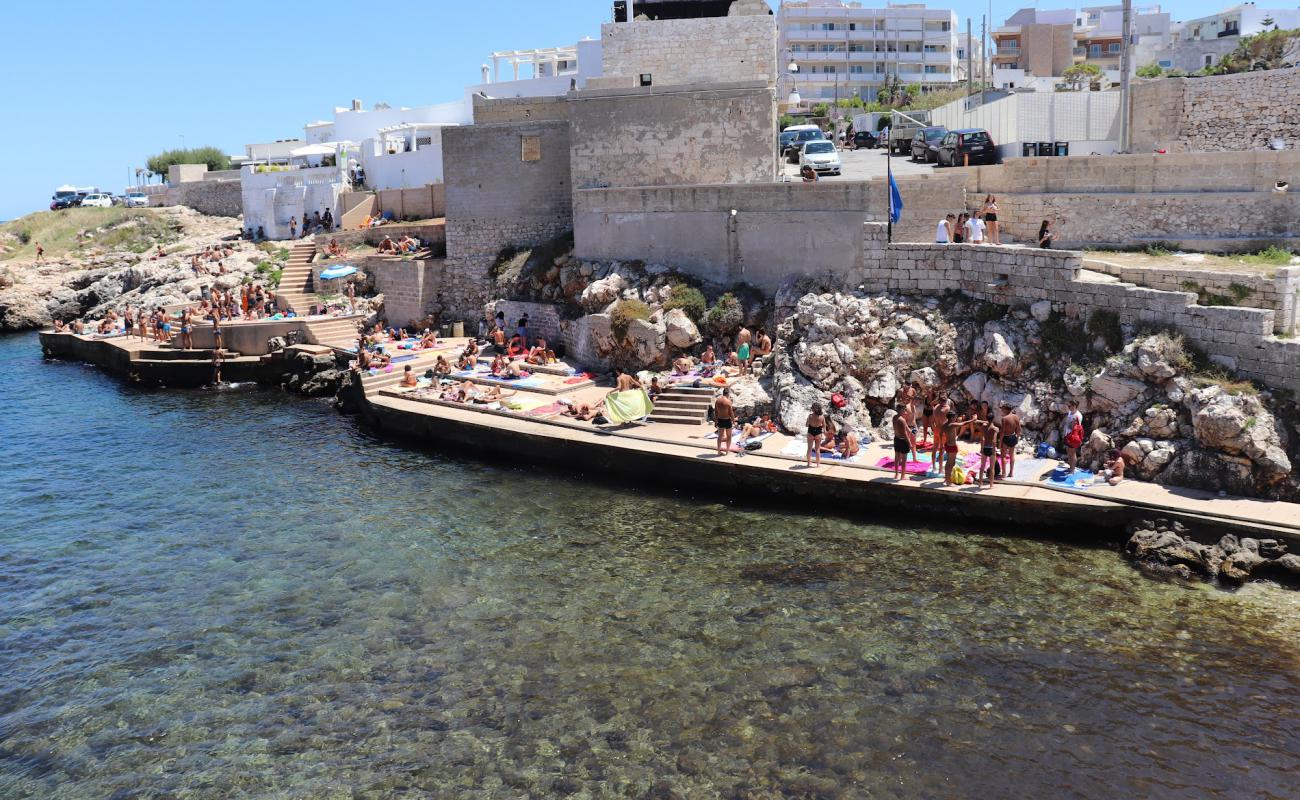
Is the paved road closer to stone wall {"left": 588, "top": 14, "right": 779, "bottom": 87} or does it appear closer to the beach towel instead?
stone wall {"left": 588, "top": 14, "right": 779, "bottom": 87}

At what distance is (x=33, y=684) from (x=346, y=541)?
457 cm

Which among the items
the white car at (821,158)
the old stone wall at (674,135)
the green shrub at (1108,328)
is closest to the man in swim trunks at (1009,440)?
the green shrub at (1108,328)

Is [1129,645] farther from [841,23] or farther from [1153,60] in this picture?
[841,23]

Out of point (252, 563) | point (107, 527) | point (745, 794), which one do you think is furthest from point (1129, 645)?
point (107, 527)

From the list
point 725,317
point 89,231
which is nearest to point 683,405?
point 725,317

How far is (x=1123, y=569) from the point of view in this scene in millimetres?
12609

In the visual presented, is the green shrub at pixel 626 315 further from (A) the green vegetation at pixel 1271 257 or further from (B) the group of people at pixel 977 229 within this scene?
(A) the green vegetation at pixel 1271 257

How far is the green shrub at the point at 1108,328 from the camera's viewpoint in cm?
1552

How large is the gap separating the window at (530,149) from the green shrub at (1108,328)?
1499cm

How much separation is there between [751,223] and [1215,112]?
41.9 feet

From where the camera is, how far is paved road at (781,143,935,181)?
2353cm

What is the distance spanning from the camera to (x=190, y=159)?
194 ft

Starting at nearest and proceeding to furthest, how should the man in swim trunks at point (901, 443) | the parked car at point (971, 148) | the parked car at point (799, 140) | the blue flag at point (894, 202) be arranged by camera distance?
the man in swim trunks at point (901, 443) → the blue flag at point (894, 202) → the parked car at point (971, 148) → the parked car at point (799, 140)

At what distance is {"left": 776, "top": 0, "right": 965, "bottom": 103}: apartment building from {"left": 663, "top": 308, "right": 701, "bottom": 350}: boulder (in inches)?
1555
